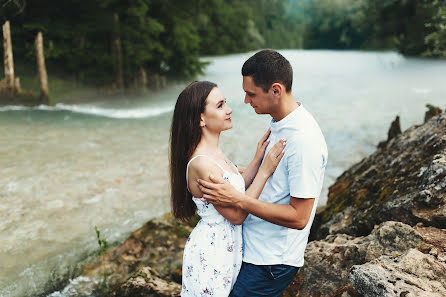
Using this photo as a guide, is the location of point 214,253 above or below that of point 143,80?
below

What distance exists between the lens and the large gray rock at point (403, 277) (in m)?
2.33

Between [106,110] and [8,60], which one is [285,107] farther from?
[106,110]

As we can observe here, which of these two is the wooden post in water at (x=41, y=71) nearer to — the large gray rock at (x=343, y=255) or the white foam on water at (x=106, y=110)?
the white foam on water at (x=106, y=110)

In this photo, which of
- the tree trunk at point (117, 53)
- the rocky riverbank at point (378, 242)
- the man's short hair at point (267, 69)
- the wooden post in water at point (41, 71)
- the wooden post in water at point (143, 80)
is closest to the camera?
the man's short hair at point (267, 69)

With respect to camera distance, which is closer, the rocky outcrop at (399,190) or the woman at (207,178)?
the woman at (207,178)

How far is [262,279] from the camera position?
256 cm

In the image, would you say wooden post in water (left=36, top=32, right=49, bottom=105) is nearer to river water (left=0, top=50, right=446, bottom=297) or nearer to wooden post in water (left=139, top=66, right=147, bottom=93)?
river water (left=0, top=50, right=446, bottom=297)

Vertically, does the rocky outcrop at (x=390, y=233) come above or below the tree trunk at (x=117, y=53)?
below

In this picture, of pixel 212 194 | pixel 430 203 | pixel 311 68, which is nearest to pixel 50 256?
pixel 212 194

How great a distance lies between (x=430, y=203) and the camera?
3.29 m

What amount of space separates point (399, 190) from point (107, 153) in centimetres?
938

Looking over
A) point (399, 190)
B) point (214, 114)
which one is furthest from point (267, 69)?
point (399, 190)

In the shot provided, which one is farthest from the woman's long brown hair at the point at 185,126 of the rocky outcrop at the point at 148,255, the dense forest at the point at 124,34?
the dense forest at the point at 124,34

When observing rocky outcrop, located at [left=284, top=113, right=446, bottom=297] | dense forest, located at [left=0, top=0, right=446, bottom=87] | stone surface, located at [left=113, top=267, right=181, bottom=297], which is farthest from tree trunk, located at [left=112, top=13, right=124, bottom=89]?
stone surface, located at [left=113, top=267, right=181, bottom=297]
